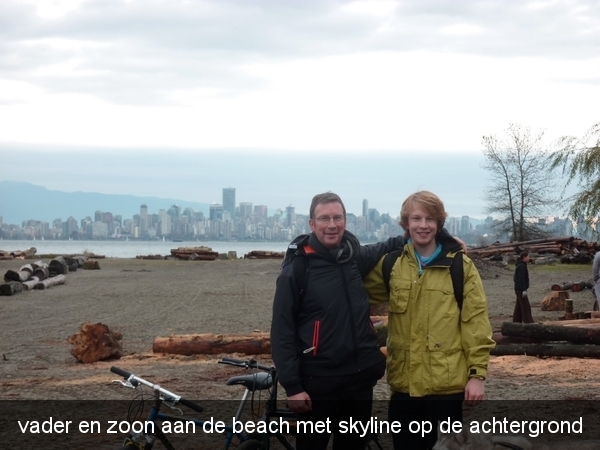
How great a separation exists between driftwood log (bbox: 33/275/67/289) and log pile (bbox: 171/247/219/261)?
900 inches

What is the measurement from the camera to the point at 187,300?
27.3 metres

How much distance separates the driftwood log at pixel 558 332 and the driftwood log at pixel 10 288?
69.5 feet

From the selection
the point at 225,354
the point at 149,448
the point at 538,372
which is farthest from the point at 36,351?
the point at 149,448

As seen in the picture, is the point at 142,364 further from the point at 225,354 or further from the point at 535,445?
the point at 535,445

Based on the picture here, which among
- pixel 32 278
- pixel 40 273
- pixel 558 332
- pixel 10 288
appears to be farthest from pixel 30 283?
pixel 558 332

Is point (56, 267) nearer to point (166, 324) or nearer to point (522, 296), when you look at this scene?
point (166, 324)

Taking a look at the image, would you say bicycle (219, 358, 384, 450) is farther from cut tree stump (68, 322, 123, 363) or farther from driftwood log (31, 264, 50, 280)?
driftwood log (31, 264, 50, 280)

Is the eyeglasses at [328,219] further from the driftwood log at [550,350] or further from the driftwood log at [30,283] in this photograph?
the driftwood log at [30,283]

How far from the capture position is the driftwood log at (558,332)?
1251 cm

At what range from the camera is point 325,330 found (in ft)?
16.6

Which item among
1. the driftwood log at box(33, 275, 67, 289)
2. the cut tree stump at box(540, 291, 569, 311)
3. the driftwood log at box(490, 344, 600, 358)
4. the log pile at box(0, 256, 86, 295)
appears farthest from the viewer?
the driftwood log at box(33, 275, 67, 289)

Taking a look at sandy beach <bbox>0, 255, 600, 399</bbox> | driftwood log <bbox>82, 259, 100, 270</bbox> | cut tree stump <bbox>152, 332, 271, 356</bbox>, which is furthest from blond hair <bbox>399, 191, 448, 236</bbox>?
driftwood log <bbox>82, 259, 100, 270</bbox>

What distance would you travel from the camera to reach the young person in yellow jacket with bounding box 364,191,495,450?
5.07 metres

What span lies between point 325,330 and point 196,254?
5582cm
